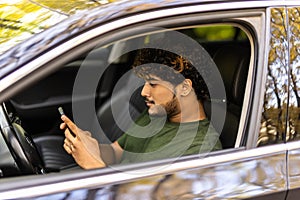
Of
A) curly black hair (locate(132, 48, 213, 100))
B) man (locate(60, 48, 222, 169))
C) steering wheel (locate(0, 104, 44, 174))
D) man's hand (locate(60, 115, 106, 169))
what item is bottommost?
steering wheel (locate(0, 104, 44, 174))

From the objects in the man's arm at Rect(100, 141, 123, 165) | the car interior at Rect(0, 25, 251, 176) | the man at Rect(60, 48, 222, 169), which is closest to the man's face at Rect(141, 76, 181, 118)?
the man at Rect(60, 48, 222, 169)

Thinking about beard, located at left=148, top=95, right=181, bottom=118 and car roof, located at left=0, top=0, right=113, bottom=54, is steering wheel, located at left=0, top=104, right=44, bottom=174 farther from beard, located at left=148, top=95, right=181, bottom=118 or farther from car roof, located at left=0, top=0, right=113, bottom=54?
beard, located at left=148, top=95, right=181, bottom=118

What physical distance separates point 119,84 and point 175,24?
1.80 meters

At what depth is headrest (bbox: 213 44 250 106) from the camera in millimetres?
2100

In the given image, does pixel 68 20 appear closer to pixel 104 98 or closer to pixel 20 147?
pixel 20 147

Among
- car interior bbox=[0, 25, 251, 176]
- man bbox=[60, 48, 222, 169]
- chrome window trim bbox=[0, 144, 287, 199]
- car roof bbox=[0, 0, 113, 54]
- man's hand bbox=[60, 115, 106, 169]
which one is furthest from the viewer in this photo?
car interior bbox=[0, 25, 251, 176]

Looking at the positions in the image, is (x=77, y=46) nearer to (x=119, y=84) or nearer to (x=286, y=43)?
(x=286, y=43)

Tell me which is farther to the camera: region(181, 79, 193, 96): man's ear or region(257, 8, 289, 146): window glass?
region(181, 79, 193, 96): man's ear

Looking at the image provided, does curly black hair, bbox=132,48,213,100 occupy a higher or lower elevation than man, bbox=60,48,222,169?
higher

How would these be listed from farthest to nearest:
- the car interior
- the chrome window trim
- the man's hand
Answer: the car interior → the man's hand → the chrome window trim

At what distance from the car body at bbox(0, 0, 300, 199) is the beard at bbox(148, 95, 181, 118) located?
0.16m

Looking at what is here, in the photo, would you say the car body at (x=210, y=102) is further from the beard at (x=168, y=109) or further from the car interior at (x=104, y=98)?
the beard at (x=168, y=109)

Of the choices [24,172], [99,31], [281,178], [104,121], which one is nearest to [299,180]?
[281,178]

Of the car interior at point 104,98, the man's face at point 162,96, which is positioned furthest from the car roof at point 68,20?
the man's face at point 162,96
